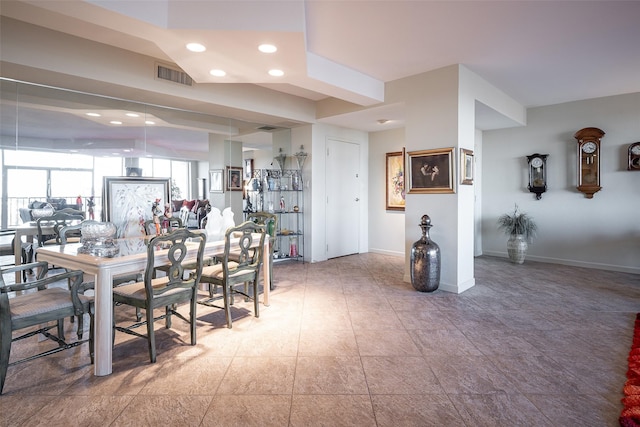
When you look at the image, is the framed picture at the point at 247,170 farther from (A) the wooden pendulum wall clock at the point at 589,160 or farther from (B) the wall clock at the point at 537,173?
(A) the wooden pendulum wall clock at the point at 589,160

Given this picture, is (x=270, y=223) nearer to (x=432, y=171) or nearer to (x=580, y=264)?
(x=432, y=171)

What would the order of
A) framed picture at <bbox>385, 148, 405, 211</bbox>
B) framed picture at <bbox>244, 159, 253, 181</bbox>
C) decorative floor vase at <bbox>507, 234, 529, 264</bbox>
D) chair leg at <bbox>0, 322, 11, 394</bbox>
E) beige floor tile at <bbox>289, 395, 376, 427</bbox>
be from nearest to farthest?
beige floor tile at <bbox>289, 395, 376, 427</bbox> → chair leg at <bbox>0, 322, 11, 394</bbox> → framed picture at <bbox>244, 159, 253, 181</bbox> → decorative floor vase at <bbox>507, 234, 529, 264</bbox> → framed picture at <bbox>385, 148, 405, 211</bbox>

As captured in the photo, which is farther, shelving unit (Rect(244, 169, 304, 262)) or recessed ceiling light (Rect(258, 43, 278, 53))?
shelving unit (Rect(244, 169, 304, 262))

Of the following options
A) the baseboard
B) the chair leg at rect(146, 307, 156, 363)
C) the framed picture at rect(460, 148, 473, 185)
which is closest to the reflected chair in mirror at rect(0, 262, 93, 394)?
the chair leg at rect(146, 307, 156, 363)

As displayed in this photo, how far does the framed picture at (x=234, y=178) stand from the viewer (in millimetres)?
5301

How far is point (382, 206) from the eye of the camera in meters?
6.85

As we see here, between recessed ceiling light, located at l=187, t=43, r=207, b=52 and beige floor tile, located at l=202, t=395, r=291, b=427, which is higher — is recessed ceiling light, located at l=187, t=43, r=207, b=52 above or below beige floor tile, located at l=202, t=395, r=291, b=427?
above

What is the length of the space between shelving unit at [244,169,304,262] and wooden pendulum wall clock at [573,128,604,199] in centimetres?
453

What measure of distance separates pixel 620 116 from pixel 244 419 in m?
6.55

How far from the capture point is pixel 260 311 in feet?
11.3

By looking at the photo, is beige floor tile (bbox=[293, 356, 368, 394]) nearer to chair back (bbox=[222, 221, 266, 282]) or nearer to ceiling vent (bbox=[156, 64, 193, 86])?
chair back (bbox=[222, 221, 266, 282])

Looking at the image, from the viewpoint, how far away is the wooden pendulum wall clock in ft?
17.5

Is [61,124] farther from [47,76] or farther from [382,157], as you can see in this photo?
[382,157]

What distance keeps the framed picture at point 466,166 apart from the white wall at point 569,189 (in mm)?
2541
